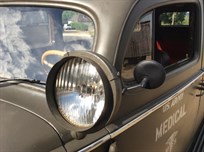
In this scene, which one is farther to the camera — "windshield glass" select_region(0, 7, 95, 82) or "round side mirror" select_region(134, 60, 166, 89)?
"windshield glass" select_region(0, 7, 95, 82)

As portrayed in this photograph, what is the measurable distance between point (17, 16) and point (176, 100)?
1.28m

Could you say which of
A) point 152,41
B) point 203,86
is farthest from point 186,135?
point 152,41

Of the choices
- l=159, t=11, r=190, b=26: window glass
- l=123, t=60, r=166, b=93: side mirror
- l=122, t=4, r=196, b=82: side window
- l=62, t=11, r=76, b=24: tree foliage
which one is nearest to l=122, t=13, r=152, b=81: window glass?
l=122, t=4, r=196, b=82: side window

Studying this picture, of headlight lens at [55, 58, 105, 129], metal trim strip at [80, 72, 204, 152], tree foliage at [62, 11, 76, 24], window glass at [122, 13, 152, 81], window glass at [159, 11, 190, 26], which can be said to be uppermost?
tree foliage at [62, 11, 76, 24]

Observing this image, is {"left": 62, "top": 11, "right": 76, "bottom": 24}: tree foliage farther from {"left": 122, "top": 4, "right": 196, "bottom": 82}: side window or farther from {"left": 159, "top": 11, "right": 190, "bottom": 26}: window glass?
{"left": 159, "top": 11, "right": 190, "bottom": 26}: window glass

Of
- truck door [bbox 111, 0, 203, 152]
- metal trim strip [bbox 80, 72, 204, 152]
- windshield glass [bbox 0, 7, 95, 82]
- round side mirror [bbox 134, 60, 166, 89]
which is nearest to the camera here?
metal trim strip [bbox 80, 72, 204, 152]

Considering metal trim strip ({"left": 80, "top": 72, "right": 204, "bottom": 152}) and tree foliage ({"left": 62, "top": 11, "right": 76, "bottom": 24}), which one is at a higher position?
tree foliage ({"left": 62, "top": 11, "right": 76, "bottom": 24})

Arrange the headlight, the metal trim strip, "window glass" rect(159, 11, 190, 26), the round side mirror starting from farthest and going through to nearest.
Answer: "window glass" rect(159, 11, 190, 26) → the round side mirror → the metal trim strip → the headlight

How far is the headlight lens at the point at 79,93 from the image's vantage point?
1.52 m

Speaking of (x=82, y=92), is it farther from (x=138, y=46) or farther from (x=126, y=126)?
(x=138, y=46)

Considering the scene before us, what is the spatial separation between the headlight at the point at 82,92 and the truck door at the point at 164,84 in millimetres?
A: 252

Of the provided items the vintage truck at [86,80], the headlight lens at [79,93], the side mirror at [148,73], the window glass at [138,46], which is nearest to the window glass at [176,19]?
the vintage truck at [86,80]

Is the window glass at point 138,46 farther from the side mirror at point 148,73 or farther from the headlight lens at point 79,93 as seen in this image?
the headlight lens at point 79,93

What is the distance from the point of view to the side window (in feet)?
6.60
